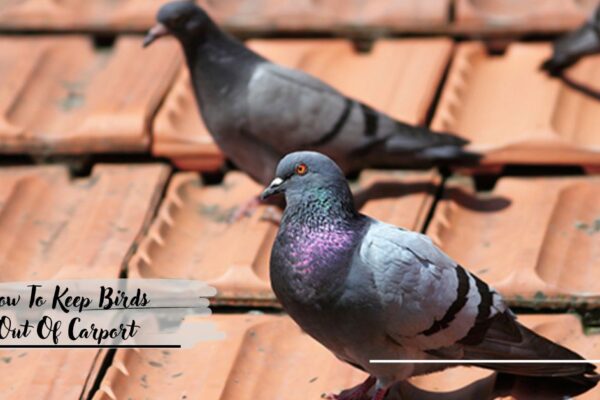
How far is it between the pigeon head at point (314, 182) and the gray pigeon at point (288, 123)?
1615 millimetres

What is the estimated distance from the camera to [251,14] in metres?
8.17

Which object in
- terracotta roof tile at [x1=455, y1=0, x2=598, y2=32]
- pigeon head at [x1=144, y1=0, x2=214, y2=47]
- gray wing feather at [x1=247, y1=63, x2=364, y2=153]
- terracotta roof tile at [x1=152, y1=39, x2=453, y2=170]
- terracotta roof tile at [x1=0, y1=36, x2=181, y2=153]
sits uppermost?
pigeon head at [x1=144, y1=0, x2=214, y2=47]

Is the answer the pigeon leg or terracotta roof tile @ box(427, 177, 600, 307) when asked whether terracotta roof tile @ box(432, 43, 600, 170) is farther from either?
the pigeon leg

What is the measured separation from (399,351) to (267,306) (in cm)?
106

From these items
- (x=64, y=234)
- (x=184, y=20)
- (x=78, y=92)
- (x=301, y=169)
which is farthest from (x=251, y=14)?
(x=301, y=169)

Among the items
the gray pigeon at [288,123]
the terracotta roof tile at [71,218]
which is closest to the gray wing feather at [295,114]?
the gray pigeon at [288,123]

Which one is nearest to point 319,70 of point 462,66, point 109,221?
point 462,66

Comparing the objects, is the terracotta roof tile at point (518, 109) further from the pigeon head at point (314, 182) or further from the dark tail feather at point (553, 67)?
the pigeon head at point (314, 182)

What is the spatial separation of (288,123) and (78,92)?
5.83 feet

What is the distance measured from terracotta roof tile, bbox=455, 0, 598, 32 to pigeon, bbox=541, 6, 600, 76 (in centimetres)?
44

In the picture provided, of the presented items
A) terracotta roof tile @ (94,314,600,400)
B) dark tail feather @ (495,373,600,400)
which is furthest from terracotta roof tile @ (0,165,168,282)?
dark tail feather @ (495,373,600,400)

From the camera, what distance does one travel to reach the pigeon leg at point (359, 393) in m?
4.90

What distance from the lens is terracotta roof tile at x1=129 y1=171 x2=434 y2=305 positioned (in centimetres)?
566

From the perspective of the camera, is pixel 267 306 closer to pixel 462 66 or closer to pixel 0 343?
pixel 0 343
